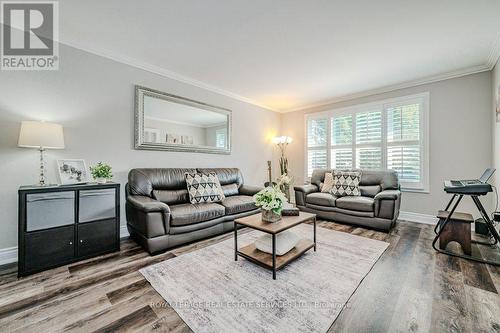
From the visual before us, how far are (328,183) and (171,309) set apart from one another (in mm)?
3532

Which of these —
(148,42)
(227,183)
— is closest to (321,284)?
(227,183)

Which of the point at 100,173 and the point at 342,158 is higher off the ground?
the point at 342,158

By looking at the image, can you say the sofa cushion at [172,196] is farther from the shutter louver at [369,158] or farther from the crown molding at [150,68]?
the shutter louver at [369,158]

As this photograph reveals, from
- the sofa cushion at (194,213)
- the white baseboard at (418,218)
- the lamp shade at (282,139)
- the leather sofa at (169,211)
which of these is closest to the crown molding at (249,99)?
the lamp shade at (282,139)

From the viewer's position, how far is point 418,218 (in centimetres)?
374

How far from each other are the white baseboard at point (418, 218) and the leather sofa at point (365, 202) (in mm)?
673

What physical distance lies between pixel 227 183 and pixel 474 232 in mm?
4000

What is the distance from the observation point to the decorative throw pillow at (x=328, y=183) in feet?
13.6

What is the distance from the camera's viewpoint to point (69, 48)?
257cm

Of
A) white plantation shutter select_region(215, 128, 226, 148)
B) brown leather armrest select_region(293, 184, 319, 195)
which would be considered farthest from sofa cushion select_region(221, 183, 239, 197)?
brown leather armrest select_region(293, 184, 319, 195)

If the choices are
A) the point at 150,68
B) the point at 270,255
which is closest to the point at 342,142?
the point at 270,255

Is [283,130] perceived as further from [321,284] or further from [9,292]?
[9,292]

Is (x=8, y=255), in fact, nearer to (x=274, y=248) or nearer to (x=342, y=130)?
(x=274, y=248)

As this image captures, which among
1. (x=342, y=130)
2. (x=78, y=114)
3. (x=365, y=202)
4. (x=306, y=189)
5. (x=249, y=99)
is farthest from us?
(x=249, y=99)
